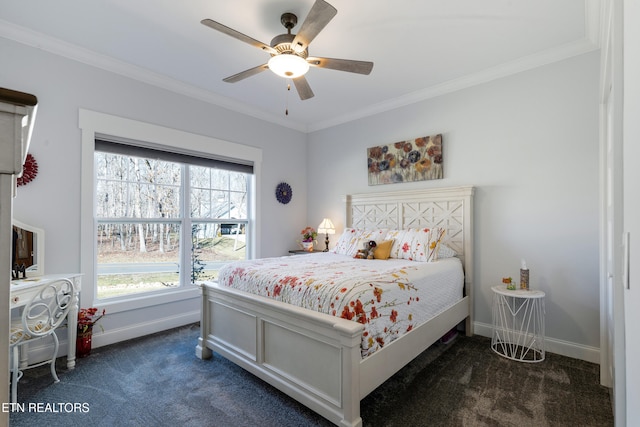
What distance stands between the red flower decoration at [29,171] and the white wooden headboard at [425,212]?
327 centimetres

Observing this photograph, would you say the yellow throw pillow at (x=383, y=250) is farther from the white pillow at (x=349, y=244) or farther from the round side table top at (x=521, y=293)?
the round side table top at (x=521, y=293)

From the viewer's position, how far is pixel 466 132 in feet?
11.2

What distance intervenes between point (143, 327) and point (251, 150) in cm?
245

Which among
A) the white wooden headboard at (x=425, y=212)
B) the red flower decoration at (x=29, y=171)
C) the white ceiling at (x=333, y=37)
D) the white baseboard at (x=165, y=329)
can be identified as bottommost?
the white baseboard at (x=165, y=329)

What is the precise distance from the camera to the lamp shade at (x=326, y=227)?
4.44 metres

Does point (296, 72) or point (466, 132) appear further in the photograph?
point (466, 132)

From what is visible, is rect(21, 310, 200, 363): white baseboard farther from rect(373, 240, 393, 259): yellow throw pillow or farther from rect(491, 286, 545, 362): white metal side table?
rect(491, 286, 545, 362): white metal side table

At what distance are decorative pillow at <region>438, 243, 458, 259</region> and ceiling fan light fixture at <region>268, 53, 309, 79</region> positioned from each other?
213cm

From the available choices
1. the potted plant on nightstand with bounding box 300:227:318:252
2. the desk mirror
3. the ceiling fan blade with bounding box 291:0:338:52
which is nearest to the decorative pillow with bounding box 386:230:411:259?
the potted plant on nightstand with bounding box 300:227:318:252

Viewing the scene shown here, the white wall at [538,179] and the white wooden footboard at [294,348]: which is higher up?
the white wall at [538,179]

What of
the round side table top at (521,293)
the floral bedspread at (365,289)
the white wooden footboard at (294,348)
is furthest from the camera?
the round side table top at (521,293)

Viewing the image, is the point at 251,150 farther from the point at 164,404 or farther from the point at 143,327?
the point at 164,404

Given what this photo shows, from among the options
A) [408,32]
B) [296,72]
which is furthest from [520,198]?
[296,72]

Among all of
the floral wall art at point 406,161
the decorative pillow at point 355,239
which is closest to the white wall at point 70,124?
the decorative pillow at point 355,239
